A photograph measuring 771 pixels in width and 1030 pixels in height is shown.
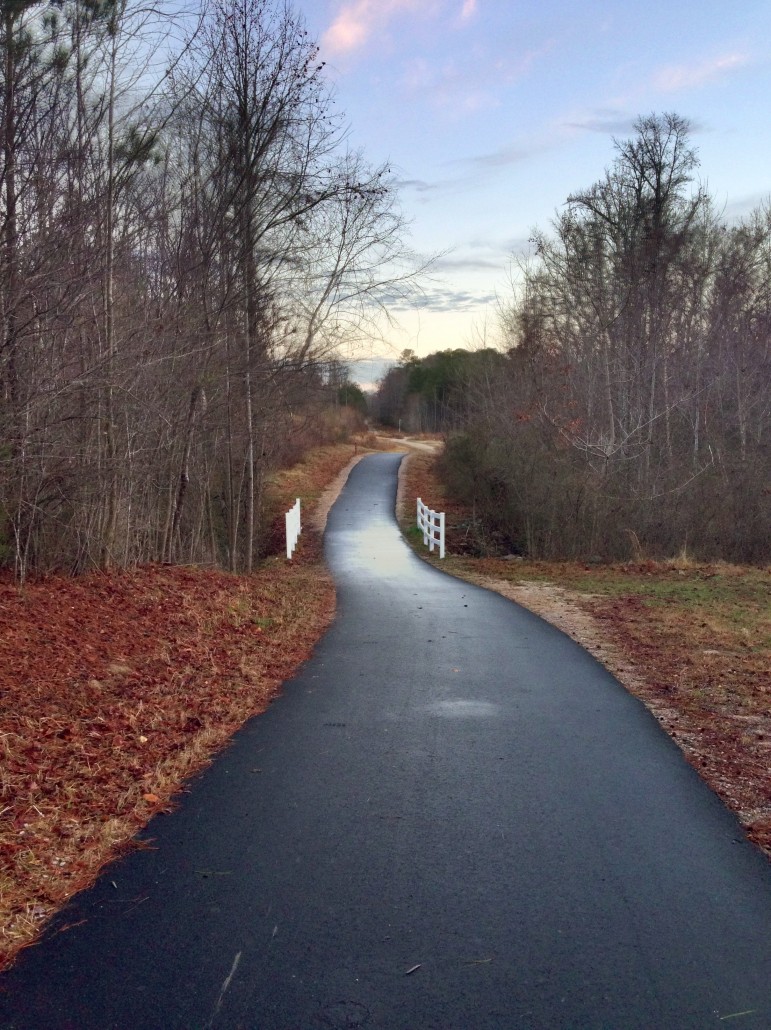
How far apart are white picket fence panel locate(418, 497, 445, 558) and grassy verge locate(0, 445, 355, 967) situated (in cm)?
788

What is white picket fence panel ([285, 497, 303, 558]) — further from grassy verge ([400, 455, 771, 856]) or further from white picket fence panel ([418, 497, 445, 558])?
grassy verge ([400, 455, 771, 856])

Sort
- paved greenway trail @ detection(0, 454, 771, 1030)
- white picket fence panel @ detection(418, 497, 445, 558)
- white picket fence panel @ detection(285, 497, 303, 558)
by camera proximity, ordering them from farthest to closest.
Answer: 1. white picket fence panel @ detection(285, 497, 303, 558)
2. white picket fence panel @ detection(418, 497, 445, 558)
3. paved greenway trail @ detection(0, 454, 771, 1030)

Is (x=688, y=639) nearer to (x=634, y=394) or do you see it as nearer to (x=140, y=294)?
(x=140, y=294)

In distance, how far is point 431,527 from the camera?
73.6ft

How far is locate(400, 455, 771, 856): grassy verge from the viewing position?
20.5 ft

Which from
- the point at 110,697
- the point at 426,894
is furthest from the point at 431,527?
the point at 426,894

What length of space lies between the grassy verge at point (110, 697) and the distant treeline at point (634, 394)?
1122 centimetres

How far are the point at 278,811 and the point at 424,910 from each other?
1.41 metres

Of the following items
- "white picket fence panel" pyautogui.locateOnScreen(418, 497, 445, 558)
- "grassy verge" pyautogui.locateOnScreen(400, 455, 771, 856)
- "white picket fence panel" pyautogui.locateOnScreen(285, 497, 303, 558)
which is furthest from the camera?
"white picket fence panel" pyautogui.locateOnScreen(285, 497, 303, 558)

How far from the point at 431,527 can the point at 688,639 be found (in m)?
12.0

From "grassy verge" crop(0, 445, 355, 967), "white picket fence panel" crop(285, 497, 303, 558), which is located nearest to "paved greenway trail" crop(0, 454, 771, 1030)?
"grassy verge" crop(0, 445, 355, 967)

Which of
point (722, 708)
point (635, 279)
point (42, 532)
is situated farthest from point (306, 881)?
point (635, 279)

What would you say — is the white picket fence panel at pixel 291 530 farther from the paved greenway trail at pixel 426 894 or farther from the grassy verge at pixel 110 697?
the paved greenway trail at pixel 426 894

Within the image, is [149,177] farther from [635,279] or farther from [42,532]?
[635,279]
